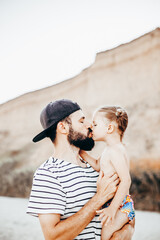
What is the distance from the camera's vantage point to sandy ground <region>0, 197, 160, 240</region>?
5605mm

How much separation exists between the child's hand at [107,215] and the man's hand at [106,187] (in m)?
0.08

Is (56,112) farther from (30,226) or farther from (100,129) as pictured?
(30,226)

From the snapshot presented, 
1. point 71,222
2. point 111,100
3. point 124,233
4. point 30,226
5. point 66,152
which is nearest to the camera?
point 71,222

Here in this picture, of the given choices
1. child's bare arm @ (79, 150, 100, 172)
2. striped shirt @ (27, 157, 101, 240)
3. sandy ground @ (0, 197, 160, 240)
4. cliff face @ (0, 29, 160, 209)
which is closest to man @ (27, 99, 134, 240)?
striped shirt @ (27, 157, 101, 240)

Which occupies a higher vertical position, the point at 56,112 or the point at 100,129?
the point at 56,112

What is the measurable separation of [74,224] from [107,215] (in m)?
0.29

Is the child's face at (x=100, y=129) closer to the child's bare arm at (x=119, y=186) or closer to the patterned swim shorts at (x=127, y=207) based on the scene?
the child's bare arm at (x=119, y=186)

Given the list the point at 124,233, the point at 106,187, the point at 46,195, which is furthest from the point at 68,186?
the point at 124,233

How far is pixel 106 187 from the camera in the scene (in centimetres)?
181

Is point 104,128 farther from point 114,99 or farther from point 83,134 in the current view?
point 114,99

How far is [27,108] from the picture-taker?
1700cm

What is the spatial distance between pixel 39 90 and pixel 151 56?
680 centimetres

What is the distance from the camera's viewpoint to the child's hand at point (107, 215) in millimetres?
1808

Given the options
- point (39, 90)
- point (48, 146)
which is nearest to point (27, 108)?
point (39, 90)
